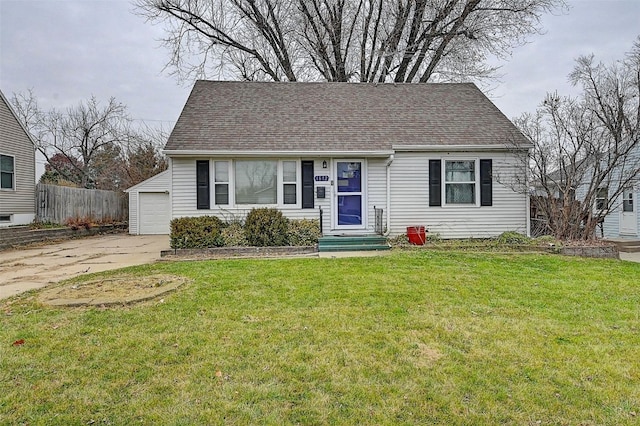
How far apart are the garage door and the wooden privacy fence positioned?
2.48 m

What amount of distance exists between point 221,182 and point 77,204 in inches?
385

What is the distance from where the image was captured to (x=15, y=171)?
14.3 metres

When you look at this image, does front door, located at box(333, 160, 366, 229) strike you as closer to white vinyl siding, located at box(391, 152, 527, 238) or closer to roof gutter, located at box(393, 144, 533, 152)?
white vinyl siding, located at box(391, 152, 527, 238)

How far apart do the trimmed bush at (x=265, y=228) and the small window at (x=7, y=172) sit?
10.2 m

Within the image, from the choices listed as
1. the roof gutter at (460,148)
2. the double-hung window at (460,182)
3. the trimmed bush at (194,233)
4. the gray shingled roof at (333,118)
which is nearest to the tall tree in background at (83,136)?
the gray shingled roof at (333,118)

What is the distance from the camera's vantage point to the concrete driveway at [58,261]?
689 cm

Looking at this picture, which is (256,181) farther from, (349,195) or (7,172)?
(7,172)

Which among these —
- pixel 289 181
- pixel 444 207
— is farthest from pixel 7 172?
pixel 444 207

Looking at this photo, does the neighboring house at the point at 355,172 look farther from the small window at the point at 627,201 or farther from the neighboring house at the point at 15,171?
the neighboring house at the point at 15,171

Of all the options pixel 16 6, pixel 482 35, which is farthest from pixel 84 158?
pixel 482 35

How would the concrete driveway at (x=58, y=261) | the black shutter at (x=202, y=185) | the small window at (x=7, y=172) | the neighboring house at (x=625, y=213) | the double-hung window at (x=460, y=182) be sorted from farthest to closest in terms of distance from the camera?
the small window at (x=7, y=172) < the neighboring house at (x=625, y=213) < the double-hung window at (x=460, y=182) < the black shutter at (x=202, y=185) < the concrete driveway at (x=58, y=261)

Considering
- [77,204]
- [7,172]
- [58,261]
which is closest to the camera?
[58,261]

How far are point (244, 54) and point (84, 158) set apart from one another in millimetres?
13769

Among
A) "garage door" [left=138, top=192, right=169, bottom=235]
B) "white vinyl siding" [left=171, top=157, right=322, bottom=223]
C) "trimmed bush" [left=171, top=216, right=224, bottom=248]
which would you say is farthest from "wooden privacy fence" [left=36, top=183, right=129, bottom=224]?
"trimmed bush" [left=171, top=216, right=224, bottom=248]
